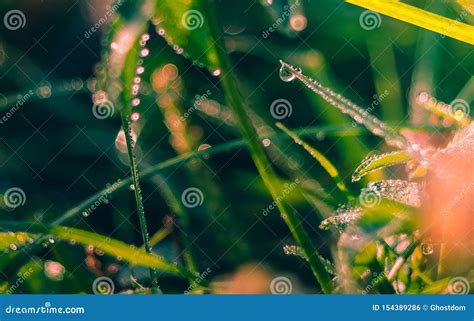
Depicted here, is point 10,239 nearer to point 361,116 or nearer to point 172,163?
point 172,163

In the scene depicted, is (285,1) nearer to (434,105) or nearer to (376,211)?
(434,105)

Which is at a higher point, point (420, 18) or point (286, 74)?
point (420, 18)

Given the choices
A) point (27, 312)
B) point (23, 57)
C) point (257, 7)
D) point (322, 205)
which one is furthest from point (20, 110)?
point (322, 205)

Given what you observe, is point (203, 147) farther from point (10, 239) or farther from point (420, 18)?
point (420, 18)

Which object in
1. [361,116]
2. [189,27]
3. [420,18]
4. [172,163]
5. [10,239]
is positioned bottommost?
[10,239]

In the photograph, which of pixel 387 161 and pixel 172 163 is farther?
pixel 172 163

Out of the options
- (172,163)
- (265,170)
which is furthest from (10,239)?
(265,170)

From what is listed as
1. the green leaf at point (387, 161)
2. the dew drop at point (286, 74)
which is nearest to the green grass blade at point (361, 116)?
the green leaf at point (387, 161)
